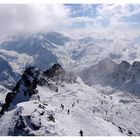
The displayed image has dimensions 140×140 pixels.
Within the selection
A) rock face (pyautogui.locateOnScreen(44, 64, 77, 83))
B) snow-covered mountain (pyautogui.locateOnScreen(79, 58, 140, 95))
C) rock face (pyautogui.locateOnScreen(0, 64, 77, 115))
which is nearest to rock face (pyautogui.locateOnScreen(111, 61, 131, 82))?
snow-covered mountain (pyautogui.locateOnScreen(79, 58, 140, 95))

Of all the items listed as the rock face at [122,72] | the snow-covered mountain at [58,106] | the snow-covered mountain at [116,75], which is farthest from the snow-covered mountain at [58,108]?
the rock face at [122,72]

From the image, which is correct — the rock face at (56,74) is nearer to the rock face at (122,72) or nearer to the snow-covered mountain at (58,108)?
the snow-covered mountain at (58,108)

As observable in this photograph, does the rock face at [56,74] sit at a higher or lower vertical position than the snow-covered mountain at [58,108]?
higher

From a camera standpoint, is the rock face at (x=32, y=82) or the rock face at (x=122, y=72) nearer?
the rock face at (x=32, y=82)

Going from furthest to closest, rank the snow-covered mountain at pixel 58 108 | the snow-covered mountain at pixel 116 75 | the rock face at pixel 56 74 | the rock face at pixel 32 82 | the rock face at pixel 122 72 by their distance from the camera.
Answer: the rock face at pixel 122 72 → the snow-covered mountain at pixel 116 75 → the rock face at pixel 56 74 → the rock face at pixel 32 82 → the snow-covered mountain at pixel 58 108

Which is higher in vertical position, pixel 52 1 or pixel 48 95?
pixel 52 1

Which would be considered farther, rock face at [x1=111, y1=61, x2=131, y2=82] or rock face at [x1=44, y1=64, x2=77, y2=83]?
rock face at [x1=111, y1=61, x2=131, y2=82]

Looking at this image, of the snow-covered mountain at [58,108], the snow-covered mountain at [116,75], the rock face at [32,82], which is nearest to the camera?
the snow-covered mountain at [58,108]

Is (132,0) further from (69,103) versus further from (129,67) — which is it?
(129,67)

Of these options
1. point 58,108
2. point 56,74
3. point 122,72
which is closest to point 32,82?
point 56,74

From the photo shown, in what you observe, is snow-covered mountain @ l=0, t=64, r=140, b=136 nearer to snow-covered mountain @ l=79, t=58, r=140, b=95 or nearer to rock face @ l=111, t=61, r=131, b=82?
snow-covered mountain @ l=79, t=58, r=140, b=95

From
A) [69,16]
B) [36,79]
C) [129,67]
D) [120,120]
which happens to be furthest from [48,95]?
[129,67]
